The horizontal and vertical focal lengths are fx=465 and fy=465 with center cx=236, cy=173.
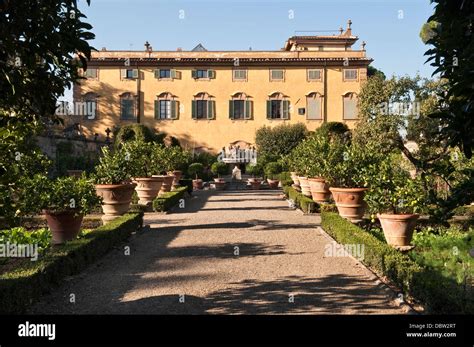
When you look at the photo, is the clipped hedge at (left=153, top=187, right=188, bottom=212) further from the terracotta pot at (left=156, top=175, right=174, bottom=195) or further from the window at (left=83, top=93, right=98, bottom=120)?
the window at (left=83, top=93, right=98, bottom=120)

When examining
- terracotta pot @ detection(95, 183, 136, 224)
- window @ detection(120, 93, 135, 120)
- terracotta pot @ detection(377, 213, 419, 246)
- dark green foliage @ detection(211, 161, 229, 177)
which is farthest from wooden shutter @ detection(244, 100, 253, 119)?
terracotta pot @ detection(377, 213, 419, 246)

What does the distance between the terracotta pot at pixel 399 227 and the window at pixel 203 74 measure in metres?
27.3

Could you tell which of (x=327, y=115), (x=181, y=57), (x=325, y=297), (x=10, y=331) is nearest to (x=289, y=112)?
(x=327, y=115)

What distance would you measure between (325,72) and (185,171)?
43.1ft

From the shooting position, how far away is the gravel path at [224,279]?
16.7 ft

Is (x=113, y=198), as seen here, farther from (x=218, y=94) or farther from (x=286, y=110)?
(x=286, y=110)

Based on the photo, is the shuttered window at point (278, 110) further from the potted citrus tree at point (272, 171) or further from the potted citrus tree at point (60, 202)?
the potted citrus tree at point (60, 202)

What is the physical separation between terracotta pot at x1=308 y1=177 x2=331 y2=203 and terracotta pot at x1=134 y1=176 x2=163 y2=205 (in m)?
5.00

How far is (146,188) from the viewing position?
1452 cm

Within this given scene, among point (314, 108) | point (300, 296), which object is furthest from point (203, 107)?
point (300, 296)

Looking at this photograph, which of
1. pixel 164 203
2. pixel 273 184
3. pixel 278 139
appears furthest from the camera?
pixel 278 139

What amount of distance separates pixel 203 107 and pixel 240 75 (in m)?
3.58

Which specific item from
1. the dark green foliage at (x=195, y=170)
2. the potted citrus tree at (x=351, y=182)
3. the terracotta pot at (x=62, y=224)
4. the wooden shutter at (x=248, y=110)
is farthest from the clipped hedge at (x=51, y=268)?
the wooden shutter at (x=248, y=110)

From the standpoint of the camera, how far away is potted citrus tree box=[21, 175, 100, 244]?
794 centimetres
